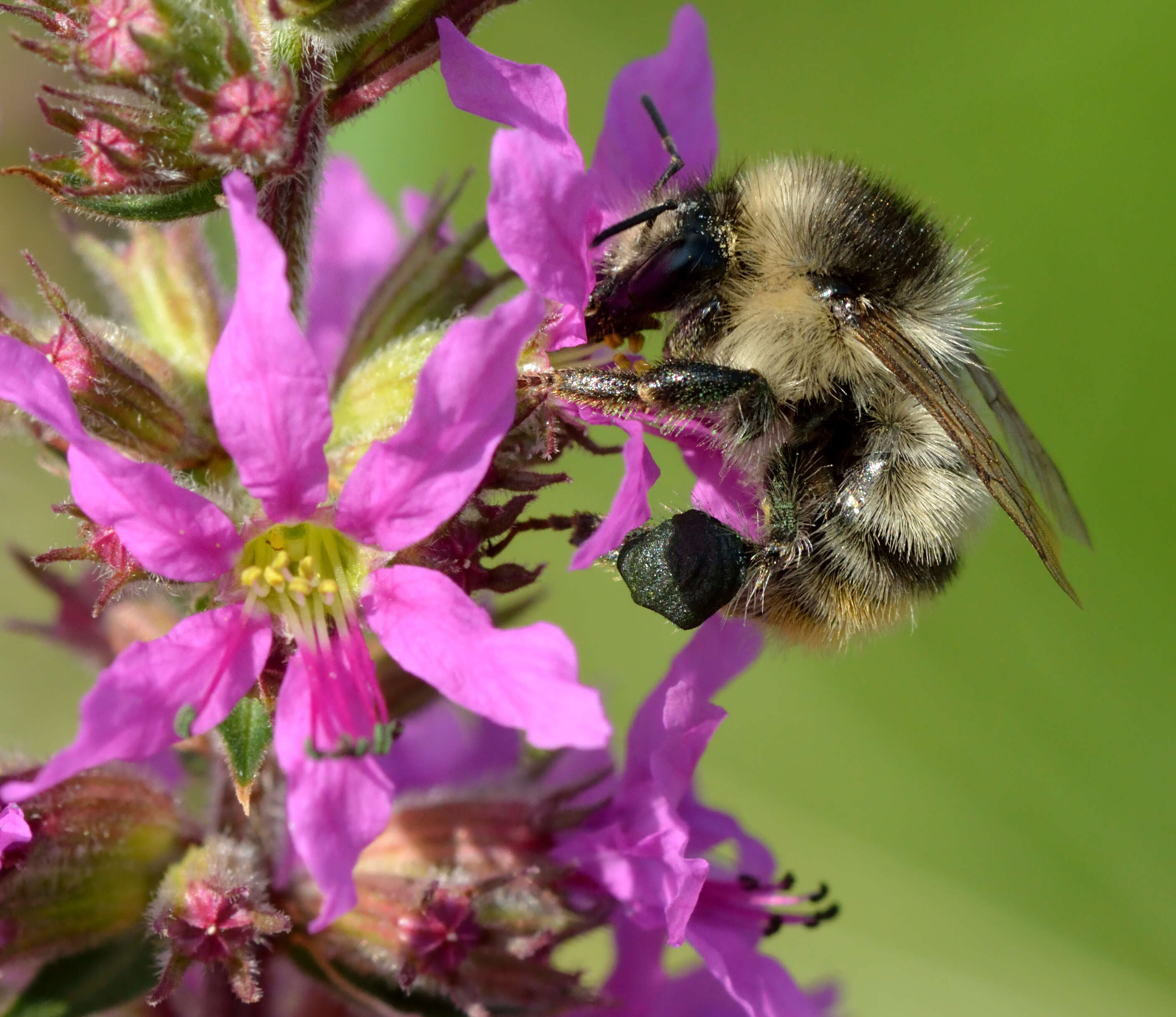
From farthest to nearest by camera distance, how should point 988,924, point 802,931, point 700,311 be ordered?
point 802,931 < point 988,924 < point 700,311

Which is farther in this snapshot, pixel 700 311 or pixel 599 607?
pixel 599 607

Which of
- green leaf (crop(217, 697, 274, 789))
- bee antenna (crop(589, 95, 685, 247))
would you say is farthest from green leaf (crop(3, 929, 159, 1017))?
bee antenna (crop(589, 95, 685, 247))

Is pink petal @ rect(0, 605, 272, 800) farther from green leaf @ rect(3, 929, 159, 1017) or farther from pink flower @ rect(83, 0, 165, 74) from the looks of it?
pink flower @ rect(83, 0, 165, 74)

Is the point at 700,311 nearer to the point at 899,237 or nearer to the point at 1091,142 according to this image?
the point at 899,237

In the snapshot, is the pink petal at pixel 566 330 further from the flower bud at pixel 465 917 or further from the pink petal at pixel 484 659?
the flower bud at pixel 465 917

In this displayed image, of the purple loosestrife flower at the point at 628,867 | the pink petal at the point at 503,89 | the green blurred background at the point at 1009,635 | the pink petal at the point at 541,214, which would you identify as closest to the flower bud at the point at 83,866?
the purple loosestrife flower at the point at 628,867

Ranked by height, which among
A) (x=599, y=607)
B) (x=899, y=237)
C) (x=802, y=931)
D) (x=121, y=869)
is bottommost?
(x=802, y=931)

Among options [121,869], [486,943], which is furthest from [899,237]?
[121,869]
